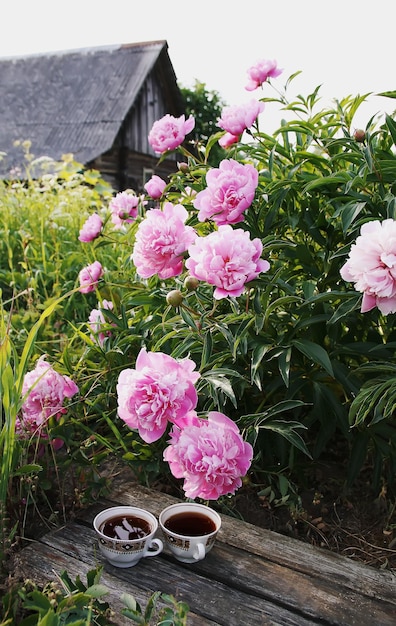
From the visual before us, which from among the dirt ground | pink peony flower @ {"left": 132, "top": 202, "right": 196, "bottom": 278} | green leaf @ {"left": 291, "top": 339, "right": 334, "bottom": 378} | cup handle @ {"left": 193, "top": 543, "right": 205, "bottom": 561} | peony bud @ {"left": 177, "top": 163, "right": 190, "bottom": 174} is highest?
peony bud @ {"left": 177, "top": 163, "right": 190, "bottom": 174}

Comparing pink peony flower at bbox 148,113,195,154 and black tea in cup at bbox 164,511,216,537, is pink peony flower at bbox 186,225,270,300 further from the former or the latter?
pink peony flower at bbox 148,113,195,154

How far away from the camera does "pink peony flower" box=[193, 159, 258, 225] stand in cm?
138

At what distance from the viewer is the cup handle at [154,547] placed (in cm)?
128

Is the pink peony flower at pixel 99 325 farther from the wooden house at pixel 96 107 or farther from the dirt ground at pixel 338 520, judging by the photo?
the wooden house at pixel 96 107

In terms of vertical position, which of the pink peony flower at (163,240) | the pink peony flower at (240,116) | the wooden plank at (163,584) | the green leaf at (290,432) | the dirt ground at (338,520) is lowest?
the dirt ground at (338,520)

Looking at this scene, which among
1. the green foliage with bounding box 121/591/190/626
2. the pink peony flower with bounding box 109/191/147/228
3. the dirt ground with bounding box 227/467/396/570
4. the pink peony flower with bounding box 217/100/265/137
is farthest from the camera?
the pink peony flower with bounding box 109/191/147/228

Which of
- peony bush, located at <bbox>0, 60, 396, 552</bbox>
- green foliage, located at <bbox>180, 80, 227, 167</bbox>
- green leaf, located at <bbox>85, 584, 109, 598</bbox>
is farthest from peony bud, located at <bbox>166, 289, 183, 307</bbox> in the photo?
green foliage, located at <bbox>180, 80, 227, 167</bbox>

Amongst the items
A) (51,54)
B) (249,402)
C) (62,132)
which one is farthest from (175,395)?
(51,54)

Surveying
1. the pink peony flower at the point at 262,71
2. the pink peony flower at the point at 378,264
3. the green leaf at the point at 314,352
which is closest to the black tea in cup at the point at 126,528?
the green leaf at the point at 314,352

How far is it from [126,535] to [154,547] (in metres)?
0.07

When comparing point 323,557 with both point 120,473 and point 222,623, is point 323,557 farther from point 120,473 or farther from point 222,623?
point 120,473

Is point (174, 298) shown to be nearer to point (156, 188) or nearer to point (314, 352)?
point (314, 352)

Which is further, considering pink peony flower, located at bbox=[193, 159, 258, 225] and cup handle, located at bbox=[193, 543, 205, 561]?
pink peony flower, located at bbox=[193, 159, 258, 225]

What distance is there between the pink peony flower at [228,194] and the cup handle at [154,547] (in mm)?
717
